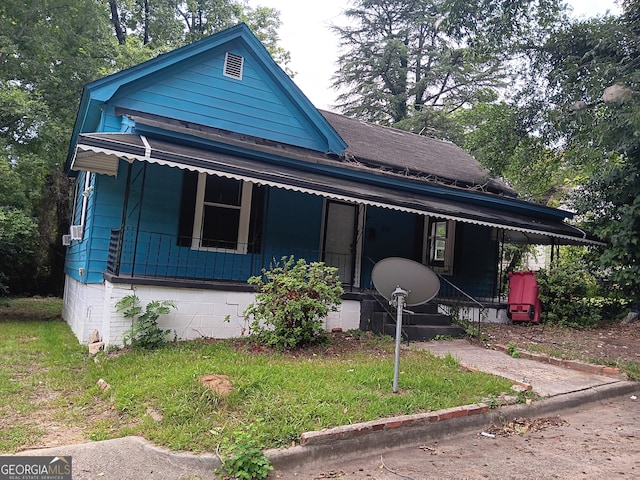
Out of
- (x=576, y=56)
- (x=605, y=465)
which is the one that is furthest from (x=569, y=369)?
(x=576, y=56)

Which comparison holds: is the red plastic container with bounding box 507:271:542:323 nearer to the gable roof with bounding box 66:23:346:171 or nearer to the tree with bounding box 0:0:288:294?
the gable roof with bounding box 66:23:346:171

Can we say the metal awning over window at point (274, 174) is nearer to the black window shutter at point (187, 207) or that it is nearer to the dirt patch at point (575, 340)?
the black window shutter at point (187, 207)

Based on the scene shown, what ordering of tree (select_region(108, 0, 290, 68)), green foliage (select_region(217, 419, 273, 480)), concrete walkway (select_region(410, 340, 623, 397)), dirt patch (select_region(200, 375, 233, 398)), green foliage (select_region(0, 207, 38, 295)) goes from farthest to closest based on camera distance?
tree (select_region(108, 0, 290, 68)), green foliage (select_region(0, 207, 38, 295)), concrete walkway (select_region(410, 340, 623, 397)), dirt patch (select_region(200, 375, 233, 398)), green foliage (select_region(217, 419, 273, 480))

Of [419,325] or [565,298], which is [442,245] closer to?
[565,298]

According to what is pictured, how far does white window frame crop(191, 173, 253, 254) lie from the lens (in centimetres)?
823

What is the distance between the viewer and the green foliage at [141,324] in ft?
20.6

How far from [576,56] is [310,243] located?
267 inches

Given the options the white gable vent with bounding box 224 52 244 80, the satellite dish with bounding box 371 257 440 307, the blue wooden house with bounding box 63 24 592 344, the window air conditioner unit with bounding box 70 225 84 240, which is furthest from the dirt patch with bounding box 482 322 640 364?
the window air conditioner unit with bounding box 70 225 84 240

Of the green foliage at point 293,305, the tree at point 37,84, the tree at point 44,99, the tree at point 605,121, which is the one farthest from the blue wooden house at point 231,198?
the tree at point 44,99

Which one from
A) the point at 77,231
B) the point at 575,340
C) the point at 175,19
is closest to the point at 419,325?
Answer: the point at 575,340

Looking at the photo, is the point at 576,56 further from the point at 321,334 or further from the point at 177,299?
the point at 177,299

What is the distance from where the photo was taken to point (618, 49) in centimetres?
831

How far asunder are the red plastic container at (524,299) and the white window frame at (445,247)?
63.2 inches

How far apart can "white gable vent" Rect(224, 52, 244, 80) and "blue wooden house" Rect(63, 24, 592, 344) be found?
2 centimetres
